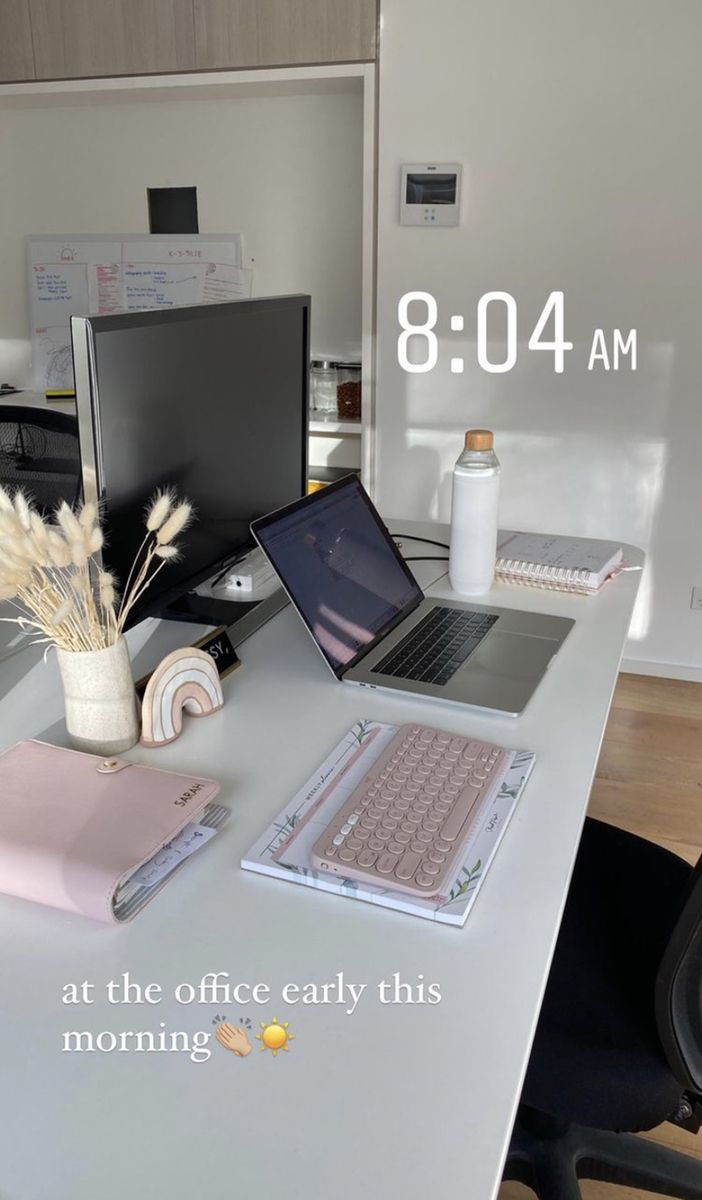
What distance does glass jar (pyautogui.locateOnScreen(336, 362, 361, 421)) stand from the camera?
126 inches

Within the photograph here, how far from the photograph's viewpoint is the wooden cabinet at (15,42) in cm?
300

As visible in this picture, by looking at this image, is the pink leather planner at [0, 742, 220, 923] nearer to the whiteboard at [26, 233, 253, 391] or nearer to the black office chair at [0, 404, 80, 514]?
the black office chair at [0, 404, 80, 514]

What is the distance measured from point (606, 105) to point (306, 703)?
7.34 ft

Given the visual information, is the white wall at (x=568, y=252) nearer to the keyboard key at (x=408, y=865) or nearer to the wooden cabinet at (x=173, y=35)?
the wooden cabinet at (x=173, y=35)

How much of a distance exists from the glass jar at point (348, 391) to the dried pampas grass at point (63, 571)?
2.23 m

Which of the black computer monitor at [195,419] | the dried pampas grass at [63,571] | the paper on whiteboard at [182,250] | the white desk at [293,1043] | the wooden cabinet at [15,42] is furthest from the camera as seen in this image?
the paper on whiteboard at [182,250]

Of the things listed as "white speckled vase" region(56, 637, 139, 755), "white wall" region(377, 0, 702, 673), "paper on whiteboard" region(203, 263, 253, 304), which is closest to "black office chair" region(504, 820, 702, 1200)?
"white speckled vase" region(56, 637, 139, 755)

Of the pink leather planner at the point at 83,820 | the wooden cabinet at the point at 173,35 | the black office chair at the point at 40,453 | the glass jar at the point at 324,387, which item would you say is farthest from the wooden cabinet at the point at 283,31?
the pink leather planner at the point at 83,820

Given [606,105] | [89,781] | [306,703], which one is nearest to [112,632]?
→ [89,781]

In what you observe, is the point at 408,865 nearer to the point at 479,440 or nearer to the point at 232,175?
the point at 479,440

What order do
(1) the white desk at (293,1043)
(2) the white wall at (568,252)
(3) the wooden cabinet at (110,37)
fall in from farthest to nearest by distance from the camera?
(3) the wooden cabinet at (110,37)
(2) the white wall at (568,252)
(1) the white desk at (293,1043)

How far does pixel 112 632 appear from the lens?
1.02 meters

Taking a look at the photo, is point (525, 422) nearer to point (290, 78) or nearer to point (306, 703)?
point (290, 78)

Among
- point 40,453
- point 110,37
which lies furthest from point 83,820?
point 110,37
